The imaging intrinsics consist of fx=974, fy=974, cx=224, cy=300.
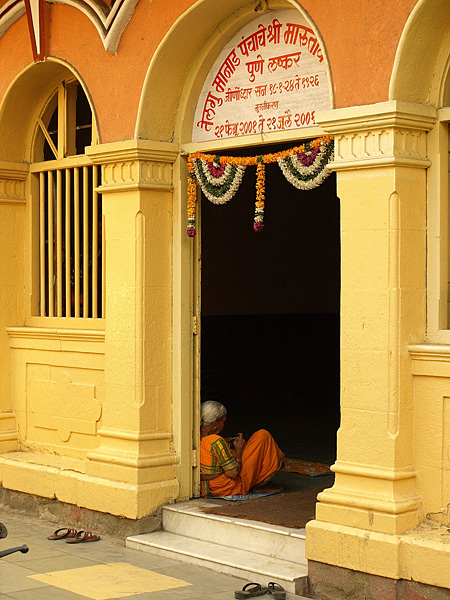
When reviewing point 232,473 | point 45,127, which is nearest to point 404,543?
point 232,473

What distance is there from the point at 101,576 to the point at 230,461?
5.11 feet

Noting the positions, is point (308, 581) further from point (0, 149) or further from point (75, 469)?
point (0, 149)

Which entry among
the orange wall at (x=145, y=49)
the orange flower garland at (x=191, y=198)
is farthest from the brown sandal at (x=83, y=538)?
the orange wall at (x=145, y=49)

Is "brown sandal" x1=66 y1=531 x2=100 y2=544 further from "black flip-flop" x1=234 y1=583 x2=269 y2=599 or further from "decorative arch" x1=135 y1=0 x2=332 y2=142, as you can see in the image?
"decorative arch" x1=135 y1=0 x2=332 y2=142

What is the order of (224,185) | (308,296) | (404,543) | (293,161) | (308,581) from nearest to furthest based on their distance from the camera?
(404,543), (308,581), (293,161), (224,185), (308,296)

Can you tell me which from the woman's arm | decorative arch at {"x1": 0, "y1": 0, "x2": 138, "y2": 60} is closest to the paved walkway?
the woman's arm

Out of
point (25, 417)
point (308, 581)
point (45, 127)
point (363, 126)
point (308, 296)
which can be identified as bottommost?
point (308, 581)

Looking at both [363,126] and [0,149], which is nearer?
[363,126]

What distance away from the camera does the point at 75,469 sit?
8.16 metres

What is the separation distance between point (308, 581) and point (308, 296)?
993cm

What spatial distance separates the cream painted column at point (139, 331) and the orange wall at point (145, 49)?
39cm

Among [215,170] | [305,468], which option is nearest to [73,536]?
[305,468]

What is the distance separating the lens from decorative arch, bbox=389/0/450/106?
18.7 ft

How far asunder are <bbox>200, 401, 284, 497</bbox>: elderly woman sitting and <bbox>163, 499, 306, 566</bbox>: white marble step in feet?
0.74
